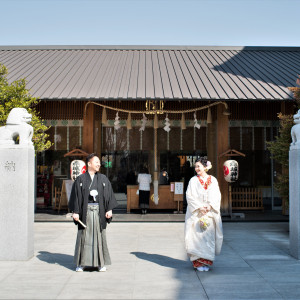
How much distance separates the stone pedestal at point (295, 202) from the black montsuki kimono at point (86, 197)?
132 inches

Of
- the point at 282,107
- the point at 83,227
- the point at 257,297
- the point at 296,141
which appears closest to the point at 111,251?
the point at 83,227

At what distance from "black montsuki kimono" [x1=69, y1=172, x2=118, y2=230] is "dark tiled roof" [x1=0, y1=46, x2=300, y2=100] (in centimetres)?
530

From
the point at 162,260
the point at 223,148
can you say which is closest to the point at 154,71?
the point at 223,148

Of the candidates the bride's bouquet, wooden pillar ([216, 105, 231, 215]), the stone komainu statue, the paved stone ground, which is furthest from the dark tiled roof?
the bride's bouquet

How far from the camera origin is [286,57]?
15281 millimetres

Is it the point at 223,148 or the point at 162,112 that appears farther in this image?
the point at 162,112

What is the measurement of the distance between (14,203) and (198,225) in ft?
10.7

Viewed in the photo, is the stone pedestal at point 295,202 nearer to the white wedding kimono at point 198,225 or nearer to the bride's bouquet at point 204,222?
the white wedding kimono at point 198,225

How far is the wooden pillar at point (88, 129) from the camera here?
1204 centimetres

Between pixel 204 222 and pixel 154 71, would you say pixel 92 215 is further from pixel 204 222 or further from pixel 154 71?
pixel 154 71

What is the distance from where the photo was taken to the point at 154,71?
1345 centimetres

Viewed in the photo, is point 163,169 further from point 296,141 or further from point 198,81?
point 296,141

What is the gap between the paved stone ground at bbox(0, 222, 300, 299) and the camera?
16.1ft

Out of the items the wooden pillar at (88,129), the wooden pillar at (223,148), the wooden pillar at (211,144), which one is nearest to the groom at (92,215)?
the wooden pillar at (88,129)
